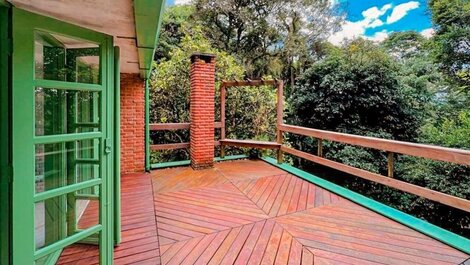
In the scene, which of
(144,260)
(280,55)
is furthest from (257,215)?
(280,55)

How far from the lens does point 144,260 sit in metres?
2.14

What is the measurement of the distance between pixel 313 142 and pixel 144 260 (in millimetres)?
7188

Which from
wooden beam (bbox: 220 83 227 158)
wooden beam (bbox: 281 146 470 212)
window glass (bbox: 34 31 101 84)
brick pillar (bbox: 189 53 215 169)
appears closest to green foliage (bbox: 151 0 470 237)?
wooden beam (bbox: 220 83 227 158)

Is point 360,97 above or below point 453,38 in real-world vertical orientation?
below

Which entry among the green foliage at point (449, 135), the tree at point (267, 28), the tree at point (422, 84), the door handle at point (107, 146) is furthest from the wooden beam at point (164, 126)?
the tree at point (267, 28)

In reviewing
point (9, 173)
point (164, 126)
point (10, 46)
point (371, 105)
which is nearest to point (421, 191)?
point (9, 173)

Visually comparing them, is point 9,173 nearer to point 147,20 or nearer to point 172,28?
point 147,20

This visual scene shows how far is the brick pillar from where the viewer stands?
16.4 ft

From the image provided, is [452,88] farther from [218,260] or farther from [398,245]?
[218,260]

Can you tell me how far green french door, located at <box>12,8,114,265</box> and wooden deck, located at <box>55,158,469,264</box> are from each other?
331 mm

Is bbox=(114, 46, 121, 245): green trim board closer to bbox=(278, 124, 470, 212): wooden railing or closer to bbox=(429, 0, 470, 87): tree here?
bbox=(278, 124, 470, 212): wooden railing

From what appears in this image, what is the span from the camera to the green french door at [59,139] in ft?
4.47

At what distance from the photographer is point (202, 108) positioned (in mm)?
5082

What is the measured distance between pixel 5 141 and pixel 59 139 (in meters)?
0.31
